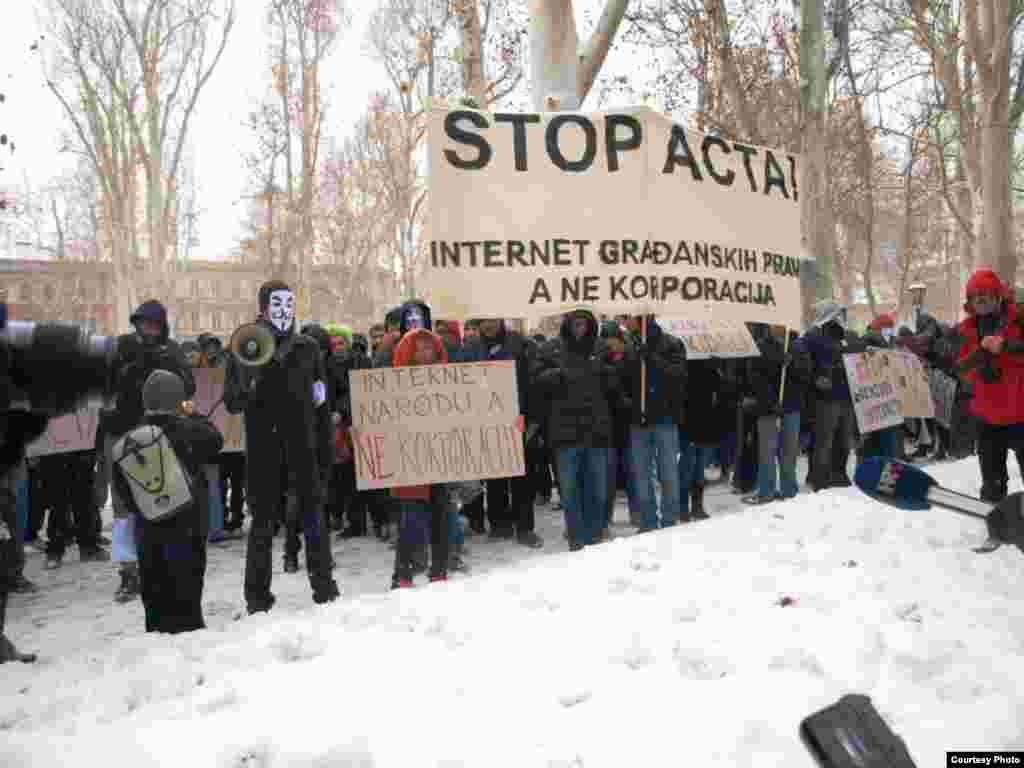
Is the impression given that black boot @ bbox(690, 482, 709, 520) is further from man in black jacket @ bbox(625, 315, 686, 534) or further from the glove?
the glove

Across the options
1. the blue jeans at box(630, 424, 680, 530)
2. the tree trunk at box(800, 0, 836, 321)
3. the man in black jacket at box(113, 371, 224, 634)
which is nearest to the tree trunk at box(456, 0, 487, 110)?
the tree trunk at box(800, 0, 836, 321)

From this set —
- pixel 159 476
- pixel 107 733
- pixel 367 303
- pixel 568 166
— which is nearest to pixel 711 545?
pixel 568 166

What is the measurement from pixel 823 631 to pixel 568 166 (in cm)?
387

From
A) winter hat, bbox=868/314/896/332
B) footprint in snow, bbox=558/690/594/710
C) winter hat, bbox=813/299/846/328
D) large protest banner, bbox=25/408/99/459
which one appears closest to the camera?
footprint in snow, bbox=558/690/594/710

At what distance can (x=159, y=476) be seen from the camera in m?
4.76

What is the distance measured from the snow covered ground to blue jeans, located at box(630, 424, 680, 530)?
2228mm

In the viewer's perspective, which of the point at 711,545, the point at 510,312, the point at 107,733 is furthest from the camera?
the point at 510,312

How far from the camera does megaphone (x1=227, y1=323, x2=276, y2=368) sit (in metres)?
5.34

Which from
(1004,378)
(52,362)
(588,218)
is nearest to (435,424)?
(588,218)

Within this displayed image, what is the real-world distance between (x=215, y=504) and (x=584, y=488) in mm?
3693

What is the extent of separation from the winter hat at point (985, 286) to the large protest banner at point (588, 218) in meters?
1.54

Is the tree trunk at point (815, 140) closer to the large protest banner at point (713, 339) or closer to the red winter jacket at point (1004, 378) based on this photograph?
the large protest banner at point (713, 339)

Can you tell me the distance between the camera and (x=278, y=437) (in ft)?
18.1

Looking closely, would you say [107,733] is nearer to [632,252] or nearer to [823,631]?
[823,631]
